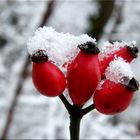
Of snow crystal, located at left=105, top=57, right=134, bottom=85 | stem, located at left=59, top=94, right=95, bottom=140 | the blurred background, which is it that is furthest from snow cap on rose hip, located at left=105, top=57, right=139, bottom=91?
the blurred background

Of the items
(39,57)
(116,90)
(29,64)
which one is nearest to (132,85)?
(116,90)

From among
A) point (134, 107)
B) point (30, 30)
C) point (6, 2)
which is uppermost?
point (6, 2)

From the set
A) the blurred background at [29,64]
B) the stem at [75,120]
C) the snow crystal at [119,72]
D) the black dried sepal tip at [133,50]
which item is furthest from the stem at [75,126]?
the blurred background at [29,64]

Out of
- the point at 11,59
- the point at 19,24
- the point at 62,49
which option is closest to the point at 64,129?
the point at 11,59

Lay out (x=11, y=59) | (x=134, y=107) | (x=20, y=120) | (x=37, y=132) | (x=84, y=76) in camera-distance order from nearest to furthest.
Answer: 1. (x=84, y=76)
2. (x=37, y=132)
3. (x=20, y=120)
4. (x=11, y=59)
5. (x=134, y=107)

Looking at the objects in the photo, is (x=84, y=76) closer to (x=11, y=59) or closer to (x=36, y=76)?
(x=36, y=76)

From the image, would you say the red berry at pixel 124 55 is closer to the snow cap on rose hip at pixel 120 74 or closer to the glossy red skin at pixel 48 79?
the snow cap on rose hip at pixel 120 74

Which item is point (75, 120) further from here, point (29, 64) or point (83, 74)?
point (29, 64)
